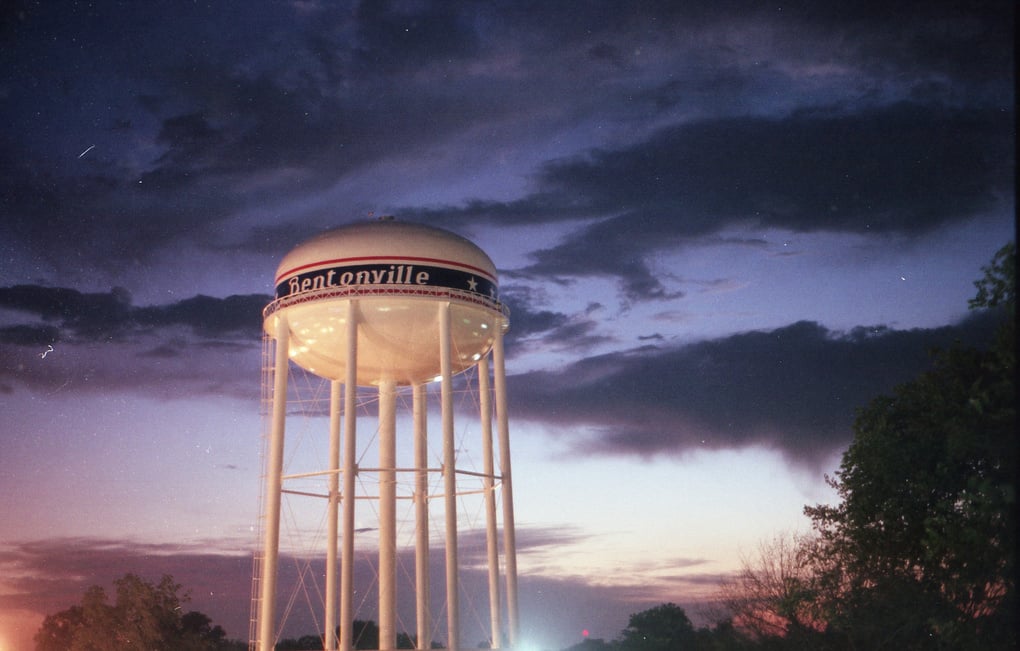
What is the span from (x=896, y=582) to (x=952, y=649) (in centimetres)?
385

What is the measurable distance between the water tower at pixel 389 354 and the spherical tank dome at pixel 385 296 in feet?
0.14

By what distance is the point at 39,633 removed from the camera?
74.9 meters

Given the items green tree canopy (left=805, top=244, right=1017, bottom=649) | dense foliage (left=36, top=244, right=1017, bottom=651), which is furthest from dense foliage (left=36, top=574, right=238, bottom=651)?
green tree canopy (left=805, top=244, right=1017, bottom=649)

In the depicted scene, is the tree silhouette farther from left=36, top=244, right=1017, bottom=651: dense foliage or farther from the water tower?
the water tower

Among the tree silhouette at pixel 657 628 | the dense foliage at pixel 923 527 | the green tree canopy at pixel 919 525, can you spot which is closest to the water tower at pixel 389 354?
the dense foliage at pixel 923 527

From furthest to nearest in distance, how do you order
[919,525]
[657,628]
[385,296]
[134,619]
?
[657,628] < [134,619] < [919,525] < [385,296]

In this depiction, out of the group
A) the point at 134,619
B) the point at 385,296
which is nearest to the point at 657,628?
the point at 134,619

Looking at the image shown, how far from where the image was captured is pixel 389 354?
36375 mm

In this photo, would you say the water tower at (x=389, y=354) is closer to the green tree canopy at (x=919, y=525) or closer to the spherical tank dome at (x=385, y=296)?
the spherical tank dome at (x=385, y=296)

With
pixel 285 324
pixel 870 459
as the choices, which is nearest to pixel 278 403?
pixel 285 324

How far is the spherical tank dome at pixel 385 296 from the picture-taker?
114 ft

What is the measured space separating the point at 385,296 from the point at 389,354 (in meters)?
2.61

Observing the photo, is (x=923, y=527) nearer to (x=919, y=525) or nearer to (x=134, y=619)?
(x=919, y=525)

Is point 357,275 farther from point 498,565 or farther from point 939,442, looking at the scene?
point 939,442
